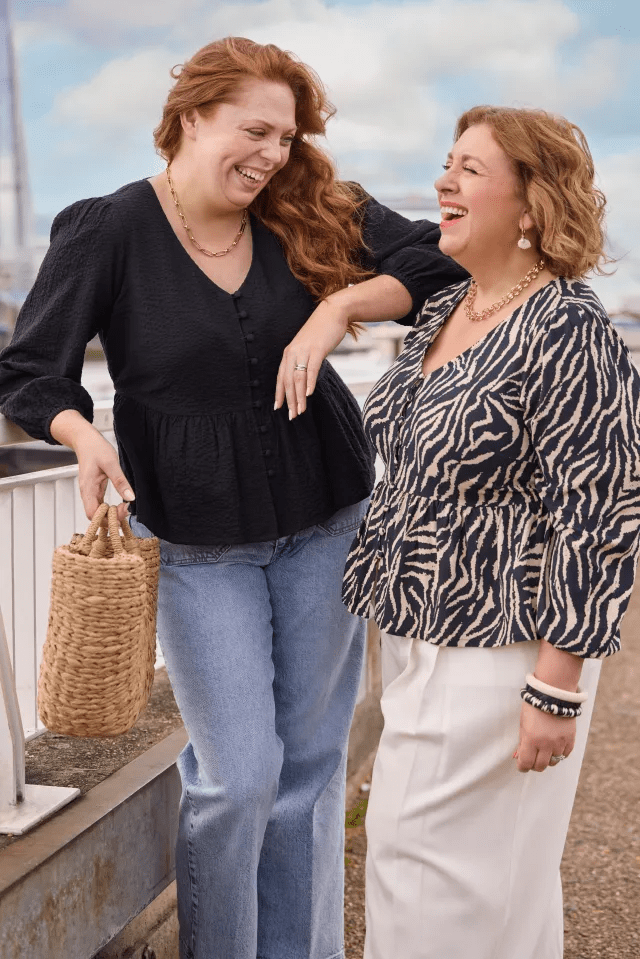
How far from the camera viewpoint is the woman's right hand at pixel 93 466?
226 centimetres

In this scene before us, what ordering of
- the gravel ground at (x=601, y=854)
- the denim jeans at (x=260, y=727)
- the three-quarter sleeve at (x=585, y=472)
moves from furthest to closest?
1. the gravel ground at (x=601, y=854)
2. the denim jeans at (x=260, y=727)
3. the three-quarter sleeve at (x=585, y=472)

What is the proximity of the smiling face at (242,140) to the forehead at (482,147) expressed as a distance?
0.36 m

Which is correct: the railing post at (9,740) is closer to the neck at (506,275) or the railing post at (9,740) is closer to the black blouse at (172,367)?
the black blouse at (172,367)

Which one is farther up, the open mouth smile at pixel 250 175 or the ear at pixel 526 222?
the open mouth smile at pixel 250 175

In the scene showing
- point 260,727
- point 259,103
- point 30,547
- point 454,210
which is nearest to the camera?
point 454,210

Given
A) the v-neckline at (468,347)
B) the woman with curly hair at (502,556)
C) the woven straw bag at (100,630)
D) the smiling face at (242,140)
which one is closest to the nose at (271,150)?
the smiling face at (242,140)

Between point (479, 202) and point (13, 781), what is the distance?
66.1 inches

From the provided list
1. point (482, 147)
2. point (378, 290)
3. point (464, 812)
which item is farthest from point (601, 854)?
point (482, 147)

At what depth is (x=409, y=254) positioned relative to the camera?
104 inches

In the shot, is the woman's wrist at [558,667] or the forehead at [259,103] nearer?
the woman's wrist at [558,667]

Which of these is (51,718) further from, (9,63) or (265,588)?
(9,63)

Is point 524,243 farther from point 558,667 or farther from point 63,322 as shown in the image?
point 63,322

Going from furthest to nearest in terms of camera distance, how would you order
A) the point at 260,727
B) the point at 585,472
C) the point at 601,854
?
1. the point at 601,854
2. the point at 260,727
3. the point at 585,472

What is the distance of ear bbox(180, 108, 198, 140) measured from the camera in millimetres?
2422
